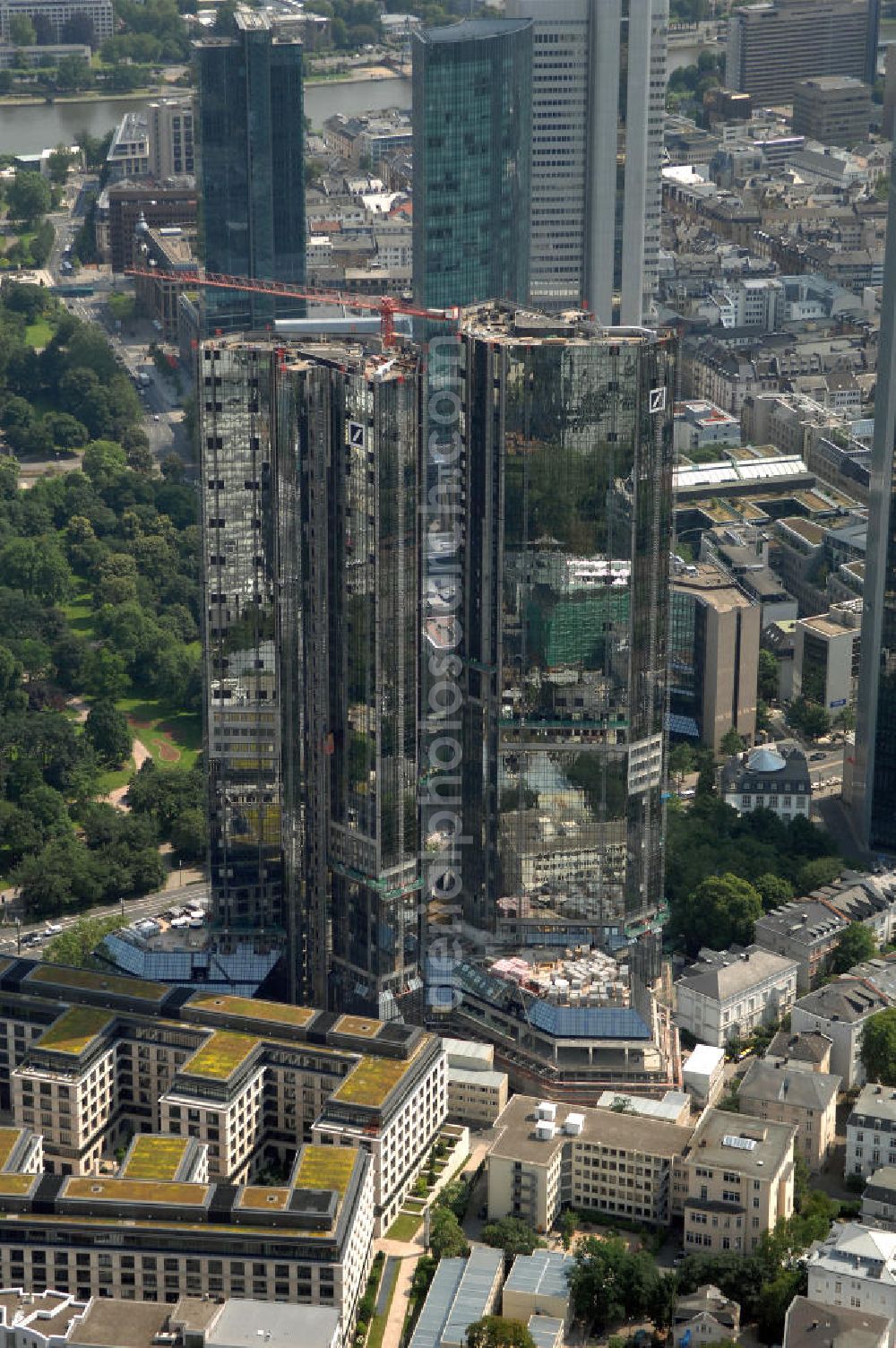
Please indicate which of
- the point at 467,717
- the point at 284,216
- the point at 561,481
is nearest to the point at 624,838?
the point at 467,717

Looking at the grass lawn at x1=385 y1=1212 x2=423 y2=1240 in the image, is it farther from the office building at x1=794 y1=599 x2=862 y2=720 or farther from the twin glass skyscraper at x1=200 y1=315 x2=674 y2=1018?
the office building at x1=794 y1=599 x2=862 y2=720

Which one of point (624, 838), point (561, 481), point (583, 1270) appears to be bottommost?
point (583, 1270)

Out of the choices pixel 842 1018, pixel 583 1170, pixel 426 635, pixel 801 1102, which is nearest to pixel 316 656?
pixel 426 635

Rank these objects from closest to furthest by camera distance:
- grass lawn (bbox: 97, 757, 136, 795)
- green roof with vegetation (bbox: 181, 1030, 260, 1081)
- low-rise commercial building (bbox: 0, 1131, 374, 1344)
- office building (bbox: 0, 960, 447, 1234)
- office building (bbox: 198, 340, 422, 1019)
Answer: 1. low-rise commercial building (bbox: 0, 1131, 374, 1344)
2. office building (bbox: 0, 960, 447, 1234)
3. green roof with vegetation (bbox: 181, 1030, 260, 1081)
4. office building (bbox: 198, 340, 422, 1019)
5. grass lawn (bbox: 97, 757, 136, 795)

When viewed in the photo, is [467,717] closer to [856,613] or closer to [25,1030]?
[25,1030]

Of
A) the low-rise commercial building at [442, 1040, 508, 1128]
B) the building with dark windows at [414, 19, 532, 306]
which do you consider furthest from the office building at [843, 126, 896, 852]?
the building with dark windows at [414, 19, 532, 306]

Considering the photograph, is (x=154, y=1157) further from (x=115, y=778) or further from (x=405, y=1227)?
(x=115, y=778)

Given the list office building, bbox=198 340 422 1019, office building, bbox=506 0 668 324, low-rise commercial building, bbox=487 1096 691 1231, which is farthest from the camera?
office building, bbox=506 0 668 324
